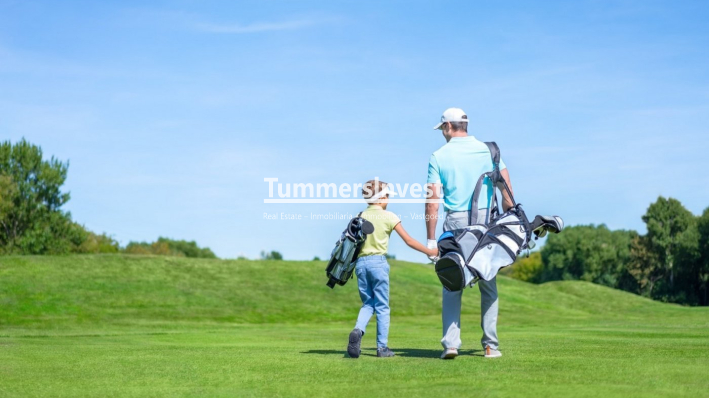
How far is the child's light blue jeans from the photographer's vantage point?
10031 mm

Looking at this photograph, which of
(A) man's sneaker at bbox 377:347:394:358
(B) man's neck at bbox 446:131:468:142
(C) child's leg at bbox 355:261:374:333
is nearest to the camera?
(B) man's neck at bbox 446:131:468:142

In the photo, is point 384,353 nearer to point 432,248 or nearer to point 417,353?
point 417,353

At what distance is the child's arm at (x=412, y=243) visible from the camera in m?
9.27

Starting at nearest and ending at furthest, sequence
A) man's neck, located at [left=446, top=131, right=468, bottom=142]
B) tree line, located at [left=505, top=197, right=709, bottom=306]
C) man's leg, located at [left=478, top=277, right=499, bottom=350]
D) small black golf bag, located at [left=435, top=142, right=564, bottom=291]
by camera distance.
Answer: small black golf bag, located at [left=435, top=142, right=564, bottom=291] < man's leg, located at [left=478, top=277, right=499, bottom=350] < man's neck, located at [left=446, top=131, right=468, bottom=142] < tree line, located at [left=505, top=197, right=709, bottom=306]

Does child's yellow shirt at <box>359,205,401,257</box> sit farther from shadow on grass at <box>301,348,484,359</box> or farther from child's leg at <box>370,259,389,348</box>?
shadow on grass at <box>301,348,484,359</box>

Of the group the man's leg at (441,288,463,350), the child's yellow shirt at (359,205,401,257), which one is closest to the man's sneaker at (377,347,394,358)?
the man's leg at (441,288,463,350)

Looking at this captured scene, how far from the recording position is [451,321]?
902 centimetres

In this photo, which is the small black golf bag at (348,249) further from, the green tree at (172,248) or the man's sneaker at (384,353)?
the green tree at (172,248)

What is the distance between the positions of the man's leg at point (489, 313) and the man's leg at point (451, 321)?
34cm

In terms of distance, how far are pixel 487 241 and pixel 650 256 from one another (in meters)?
85.7

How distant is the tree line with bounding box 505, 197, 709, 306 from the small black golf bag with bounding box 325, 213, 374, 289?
225 ft

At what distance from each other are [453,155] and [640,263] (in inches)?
3370

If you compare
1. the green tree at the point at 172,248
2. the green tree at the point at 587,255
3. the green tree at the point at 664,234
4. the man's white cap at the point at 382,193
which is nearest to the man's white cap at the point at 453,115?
the man's white cap at the point at 382,193

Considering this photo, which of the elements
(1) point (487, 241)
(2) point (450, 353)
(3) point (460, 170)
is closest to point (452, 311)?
(2) point (450, 353)
